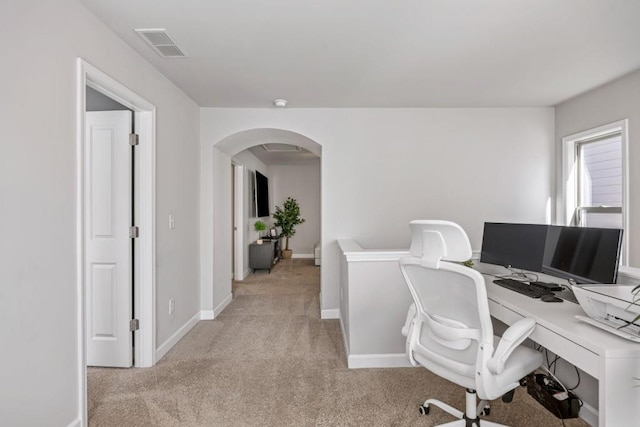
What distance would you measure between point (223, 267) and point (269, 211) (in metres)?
4.17

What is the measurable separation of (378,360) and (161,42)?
2.82 m

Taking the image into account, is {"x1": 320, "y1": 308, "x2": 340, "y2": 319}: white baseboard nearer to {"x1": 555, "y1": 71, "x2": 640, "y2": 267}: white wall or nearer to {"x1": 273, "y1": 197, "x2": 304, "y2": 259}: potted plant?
{"x1": 555, "y1": 71, "x2": 640, "y2": 267}: white wall

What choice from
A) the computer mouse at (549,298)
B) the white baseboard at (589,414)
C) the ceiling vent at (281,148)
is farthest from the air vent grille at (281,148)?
the white baseboard at (589,414)

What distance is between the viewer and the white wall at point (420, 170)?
396 centimetres

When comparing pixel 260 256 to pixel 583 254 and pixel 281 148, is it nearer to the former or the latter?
pixel 281 148

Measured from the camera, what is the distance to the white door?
Result: 8.82 feet

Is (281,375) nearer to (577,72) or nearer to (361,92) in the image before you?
(361,92)

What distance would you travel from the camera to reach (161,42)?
235 centimetres

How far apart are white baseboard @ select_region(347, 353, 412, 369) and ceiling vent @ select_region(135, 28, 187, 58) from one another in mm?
2645

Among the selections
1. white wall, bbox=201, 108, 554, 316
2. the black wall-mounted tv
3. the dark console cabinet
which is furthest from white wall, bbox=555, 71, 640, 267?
the black wall-mounted tv

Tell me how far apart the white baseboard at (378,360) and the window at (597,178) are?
2.19 metres

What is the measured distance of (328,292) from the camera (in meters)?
3.99

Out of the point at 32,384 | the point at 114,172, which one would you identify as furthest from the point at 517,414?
the point at 114,172

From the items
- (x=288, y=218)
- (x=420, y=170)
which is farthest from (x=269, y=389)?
(x=288, y=218)
